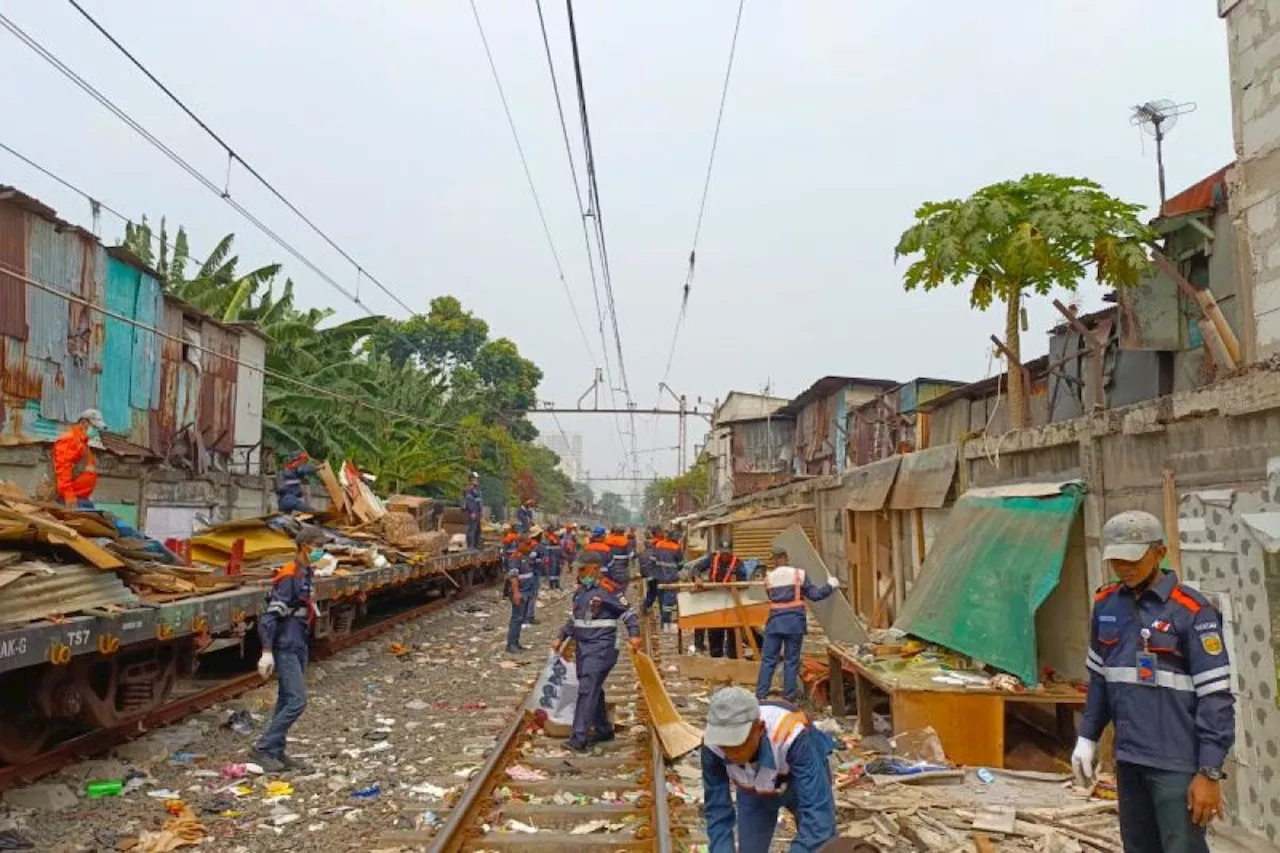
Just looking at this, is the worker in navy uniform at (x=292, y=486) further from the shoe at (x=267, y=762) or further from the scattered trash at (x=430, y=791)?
the scattered trash at (x=430, y=791)

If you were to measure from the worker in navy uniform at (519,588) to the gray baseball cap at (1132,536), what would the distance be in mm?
9811

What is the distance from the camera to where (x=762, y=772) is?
341 cm

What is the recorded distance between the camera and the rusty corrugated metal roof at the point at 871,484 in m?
12.0

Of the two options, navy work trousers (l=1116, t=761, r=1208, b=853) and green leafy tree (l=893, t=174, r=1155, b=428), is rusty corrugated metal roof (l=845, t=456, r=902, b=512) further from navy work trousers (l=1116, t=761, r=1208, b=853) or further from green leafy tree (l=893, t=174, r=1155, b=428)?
navy work trousers (l=1116, t=761, r=1208, b=853)

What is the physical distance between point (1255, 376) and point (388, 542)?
12.1 m

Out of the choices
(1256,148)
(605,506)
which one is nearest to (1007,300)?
(1256,148)

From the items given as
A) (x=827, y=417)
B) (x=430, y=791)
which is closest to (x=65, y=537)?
(x=430, y=791)

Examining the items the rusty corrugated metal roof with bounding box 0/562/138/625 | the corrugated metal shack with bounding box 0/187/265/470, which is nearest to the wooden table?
the rusty corrugated metal roof with bounding box 0/562/138/625

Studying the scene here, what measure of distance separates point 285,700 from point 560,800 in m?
2.34

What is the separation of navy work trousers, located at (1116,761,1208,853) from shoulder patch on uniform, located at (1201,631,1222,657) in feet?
1.56

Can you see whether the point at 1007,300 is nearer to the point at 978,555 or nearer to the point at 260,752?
the point at 978,555

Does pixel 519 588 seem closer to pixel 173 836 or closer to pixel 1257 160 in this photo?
pixel 173 836

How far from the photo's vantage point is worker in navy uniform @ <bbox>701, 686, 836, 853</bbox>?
3230 millimetres

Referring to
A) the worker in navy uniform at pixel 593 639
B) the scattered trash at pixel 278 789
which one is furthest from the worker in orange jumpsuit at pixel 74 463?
the worker in navy uniform at pixel 593 639
